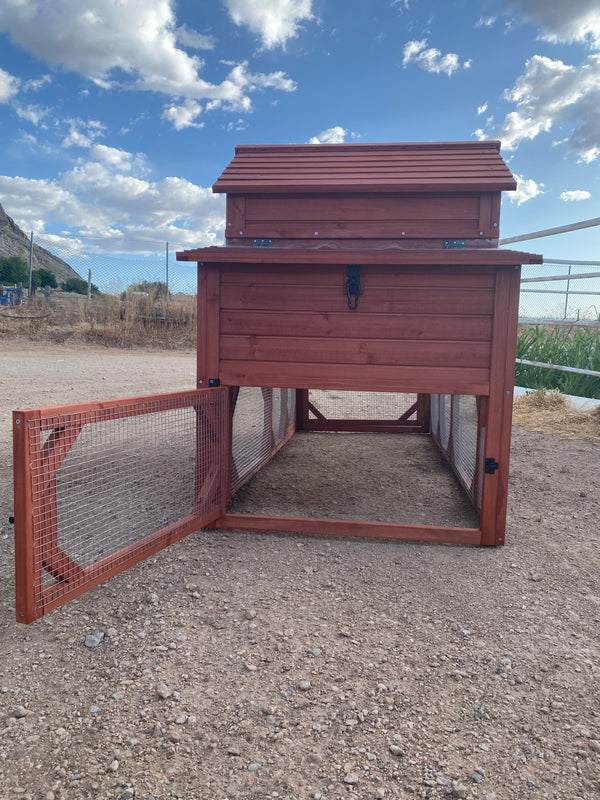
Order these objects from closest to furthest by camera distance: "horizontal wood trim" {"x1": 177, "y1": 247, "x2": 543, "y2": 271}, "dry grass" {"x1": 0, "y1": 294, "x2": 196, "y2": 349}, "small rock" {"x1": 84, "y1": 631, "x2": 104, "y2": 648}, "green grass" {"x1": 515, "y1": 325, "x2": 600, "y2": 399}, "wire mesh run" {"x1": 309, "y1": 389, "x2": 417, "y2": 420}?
1. "small rock" {"x1": 84, "y1": 631, "x2": 104, "y2": 648}
2. "horizontal wood trim" {"x1": 177, "y1": 247, "x2": 543, "y2": 271}
3. "wire mesh run" {"x1": 309, "y1": 389, "x2": 417, "y2": 420}
4. "green grass" {"x1": 515, "y1": 325, "x2": 600, "y2": 399}
5. "dry grass" {"x1": 0, "y1": 294, "x2": 196, "y2": 349}

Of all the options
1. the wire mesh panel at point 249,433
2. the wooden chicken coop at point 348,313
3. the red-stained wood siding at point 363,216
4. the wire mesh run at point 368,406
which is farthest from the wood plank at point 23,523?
the wire mesh run at point 368,406

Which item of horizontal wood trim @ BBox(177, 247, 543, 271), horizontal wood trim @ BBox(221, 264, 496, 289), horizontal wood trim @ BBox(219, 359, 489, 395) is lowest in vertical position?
horizontal wood trim @ BBox(219, 359, 489, 395)

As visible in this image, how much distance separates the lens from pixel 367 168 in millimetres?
3127

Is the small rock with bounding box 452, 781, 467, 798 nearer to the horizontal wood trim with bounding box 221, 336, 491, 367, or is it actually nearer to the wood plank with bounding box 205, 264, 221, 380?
the horizontal wood trim with bounding box 221, 336, 491, 367

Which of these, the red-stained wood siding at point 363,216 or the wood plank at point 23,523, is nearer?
the wood plank at point 23,523

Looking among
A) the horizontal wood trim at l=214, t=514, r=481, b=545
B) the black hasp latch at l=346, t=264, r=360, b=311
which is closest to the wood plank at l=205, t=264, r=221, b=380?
the black hasp latch at l=346, t=264, r=360, b=311

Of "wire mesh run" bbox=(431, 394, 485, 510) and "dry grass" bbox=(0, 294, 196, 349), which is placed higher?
"dry grass" bbox=(0, 294, 196, 349)

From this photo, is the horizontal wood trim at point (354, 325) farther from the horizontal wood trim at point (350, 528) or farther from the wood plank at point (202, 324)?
the horizontal wood trim at point (350, 528)

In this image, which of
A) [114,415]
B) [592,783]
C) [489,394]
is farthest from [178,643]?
[489,394]

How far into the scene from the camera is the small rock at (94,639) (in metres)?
1.85

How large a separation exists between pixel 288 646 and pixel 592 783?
3.03 ft

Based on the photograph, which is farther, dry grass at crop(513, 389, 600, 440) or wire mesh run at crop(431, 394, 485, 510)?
dry grass at crop(513, 389, 600, 440)

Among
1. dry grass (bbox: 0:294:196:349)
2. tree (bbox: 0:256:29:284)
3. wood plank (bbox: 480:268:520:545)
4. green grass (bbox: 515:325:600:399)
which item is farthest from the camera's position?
tree (bbox: 0:256:29:284)

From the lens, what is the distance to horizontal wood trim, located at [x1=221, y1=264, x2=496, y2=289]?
2750mm
